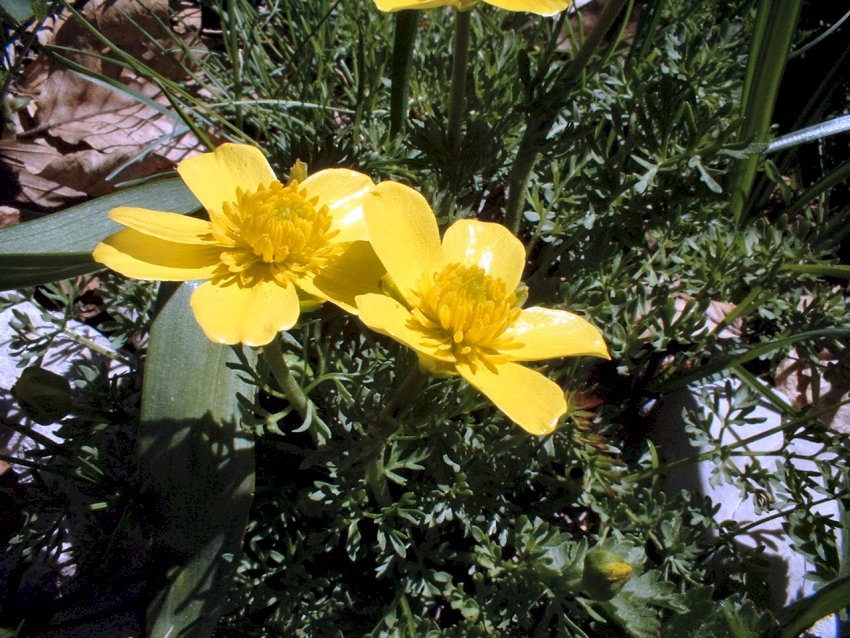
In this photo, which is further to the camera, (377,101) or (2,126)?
(2,126)

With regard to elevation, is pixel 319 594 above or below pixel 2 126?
below

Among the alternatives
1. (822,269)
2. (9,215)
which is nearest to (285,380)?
(822,269)

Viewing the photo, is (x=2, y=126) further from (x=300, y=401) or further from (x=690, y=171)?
(x=690, y=171)

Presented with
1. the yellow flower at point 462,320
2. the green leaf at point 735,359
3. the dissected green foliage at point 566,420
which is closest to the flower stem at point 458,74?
the dissected green foliage at point 566,420

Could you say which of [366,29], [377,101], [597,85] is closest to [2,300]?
[377,101]

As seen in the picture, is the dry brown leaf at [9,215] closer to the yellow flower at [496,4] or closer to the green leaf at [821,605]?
the yellow flower at [496,4]

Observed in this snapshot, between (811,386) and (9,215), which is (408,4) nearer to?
Answer: (9,215)
